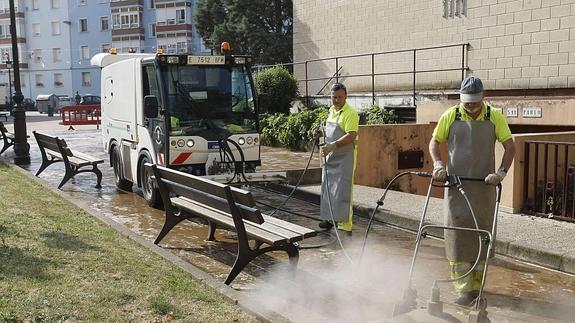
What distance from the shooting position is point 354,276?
6.07 metres

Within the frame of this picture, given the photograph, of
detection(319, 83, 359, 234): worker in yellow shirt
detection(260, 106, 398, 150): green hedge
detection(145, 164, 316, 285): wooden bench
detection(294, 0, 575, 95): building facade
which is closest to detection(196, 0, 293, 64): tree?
detection(294, 0, 575, 95): building facade

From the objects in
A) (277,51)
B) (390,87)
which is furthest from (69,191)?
(277,51)

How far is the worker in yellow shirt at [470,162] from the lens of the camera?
194 inches

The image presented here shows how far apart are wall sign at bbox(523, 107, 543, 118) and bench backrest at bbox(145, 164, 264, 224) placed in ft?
21.2

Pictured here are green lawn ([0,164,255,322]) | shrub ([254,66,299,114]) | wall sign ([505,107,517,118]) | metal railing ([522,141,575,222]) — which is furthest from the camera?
shrub ([254,66,299,114])

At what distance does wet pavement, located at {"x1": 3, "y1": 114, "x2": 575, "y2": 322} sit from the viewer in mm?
5027

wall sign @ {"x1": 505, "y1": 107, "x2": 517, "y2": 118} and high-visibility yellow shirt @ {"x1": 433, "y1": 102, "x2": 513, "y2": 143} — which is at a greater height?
high-visibility yellow shirt @ {"x1": 433, "y1": 102, "x2": 513, "y2": 143}

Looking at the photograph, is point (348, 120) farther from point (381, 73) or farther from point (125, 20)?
point (125, 20)

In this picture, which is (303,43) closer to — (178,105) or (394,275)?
(178,105)

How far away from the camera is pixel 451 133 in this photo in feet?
16.5

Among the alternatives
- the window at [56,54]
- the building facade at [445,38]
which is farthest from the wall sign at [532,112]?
the window at [56,54]

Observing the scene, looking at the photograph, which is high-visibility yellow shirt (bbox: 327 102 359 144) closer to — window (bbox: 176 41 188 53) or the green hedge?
the green hedge

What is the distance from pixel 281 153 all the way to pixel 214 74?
25.2 feet

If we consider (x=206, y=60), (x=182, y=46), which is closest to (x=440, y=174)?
(x=206, y=60)
